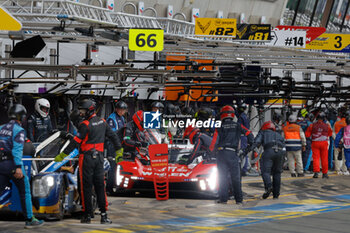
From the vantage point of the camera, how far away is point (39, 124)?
58.4ft

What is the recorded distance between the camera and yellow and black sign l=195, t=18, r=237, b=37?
59.3 feet

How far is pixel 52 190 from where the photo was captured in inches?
435

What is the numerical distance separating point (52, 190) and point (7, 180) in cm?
71

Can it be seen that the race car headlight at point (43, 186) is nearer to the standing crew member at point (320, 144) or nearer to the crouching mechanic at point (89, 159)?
the crouching mechanic at point (89, 159)

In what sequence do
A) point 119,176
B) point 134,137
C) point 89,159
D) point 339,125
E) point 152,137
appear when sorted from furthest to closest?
point 339,125, point 134,137, point 152,137, point 119,176, point 89,159

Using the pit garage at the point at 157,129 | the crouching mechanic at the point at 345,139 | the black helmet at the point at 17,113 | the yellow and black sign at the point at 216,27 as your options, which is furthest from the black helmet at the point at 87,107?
the crouching mechanic at the point at 345,139

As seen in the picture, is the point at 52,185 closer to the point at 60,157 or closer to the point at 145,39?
the point at 60,157

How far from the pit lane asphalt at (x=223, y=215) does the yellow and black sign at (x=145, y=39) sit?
9.84 feet

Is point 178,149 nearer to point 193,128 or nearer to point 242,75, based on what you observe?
point 193,128

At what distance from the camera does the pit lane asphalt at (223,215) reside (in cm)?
1104

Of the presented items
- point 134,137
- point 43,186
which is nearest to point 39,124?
point 134,137

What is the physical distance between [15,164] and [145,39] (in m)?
5.18

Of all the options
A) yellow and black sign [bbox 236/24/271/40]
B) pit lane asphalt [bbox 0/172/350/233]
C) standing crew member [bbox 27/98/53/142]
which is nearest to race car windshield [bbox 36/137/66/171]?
pit lane asphalt [bbox 0/172/350/233]

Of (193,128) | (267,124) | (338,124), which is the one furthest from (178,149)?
(338,124)
